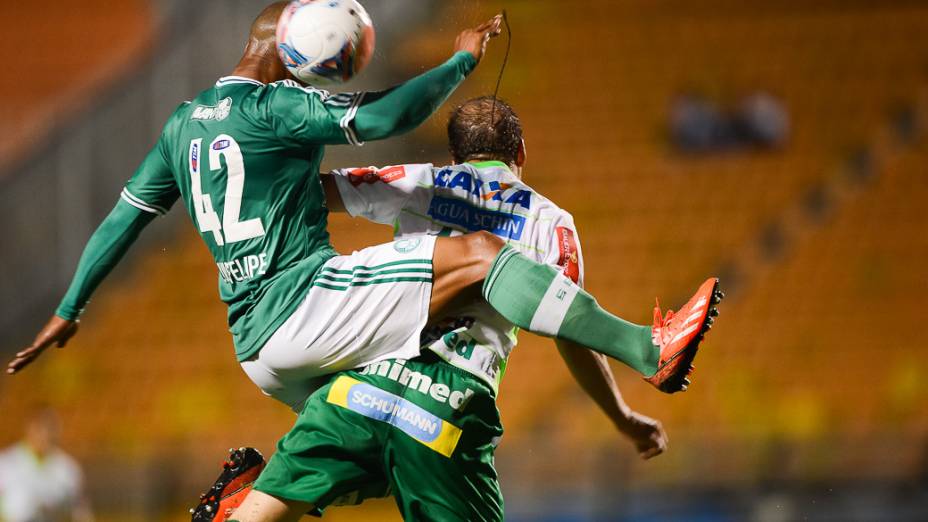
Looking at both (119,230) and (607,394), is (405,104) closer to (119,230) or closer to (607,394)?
(119,230)

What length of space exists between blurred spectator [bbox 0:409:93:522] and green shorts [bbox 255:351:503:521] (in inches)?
228

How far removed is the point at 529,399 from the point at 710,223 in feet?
9.17

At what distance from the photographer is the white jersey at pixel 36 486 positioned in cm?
898

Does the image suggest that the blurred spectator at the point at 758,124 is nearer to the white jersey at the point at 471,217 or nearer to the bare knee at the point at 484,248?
the white jersey at the point at 471,217

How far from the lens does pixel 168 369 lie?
10984 mm

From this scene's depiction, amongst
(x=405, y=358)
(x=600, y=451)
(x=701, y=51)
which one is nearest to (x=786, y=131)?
(x=701, y=51)

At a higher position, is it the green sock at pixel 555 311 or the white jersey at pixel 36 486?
the green sock at pixel 555 311

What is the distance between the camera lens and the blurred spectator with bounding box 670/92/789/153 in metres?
12.2

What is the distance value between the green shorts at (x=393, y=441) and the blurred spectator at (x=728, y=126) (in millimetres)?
8971

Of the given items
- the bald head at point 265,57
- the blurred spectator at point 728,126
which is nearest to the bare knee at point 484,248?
the bald head at point 265,57

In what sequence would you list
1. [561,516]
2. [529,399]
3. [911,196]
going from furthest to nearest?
1. [911,196]
2. [529,399]
3. [561,516]

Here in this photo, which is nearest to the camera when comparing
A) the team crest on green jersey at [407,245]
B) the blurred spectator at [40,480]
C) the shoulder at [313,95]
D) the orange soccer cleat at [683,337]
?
the orange soccer cleat at [683,337]

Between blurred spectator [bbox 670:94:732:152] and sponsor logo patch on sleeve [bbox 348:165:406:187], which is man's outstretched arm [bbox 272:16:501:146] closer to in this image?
sponsor logo patch on sleeve [bbox 348:165:406:187]

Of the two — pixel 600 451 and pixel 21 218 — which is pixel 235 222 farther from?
pixel 21 218
